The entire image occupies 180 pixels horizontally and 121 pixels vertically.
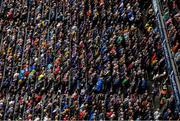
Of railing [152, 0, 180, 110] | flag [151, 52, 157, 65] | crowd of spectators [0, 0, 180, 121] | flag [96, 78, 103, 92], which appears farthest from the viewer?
flag [96, 78, 103, 92]

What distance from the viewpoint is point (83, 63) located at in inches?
1646

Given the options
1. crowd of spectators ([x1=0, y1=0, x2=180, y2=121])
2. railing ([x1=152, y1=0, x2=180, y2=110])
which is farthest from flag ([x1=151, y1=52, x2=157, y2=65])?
railing ([x1=152, y1=0, x2=180, y2=110])

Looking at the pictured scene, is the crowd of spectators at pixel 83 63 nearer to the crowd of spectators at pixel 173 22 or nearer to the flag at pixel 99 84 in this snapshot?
the flag at pixel 99 84

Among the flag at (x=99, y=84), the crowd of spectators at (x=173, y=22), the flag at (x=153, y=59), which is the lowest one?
the flag at (x=99, y=84)

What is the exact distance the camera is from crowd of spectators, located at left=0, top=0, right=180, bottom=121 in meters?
37.0

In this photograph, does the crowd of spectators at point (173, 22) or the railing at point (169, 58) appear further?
the crowd of spectators at point (173, 22)

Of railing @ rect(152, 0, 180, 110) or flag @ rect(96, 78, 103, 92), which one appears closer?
railing @ rect(152, 0, 180, 110)

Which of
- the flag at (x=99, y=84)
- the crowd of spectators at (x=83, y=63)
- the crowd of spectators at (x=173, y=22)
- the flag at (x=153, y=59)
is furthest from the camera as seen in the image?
the flag at (x=99, y=84)

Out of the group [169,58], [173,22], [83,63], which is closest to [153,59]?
[169,58]

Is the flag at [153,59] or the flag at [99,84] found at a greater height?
the flag at [153,59]

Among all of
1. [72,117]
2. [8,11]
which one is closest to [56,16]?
[8,11]

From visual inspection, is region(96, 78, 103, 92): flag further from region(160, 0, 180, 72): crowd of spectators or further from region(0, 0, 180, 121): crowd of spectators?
region(160, 0, 180, 72): crowd of spectators

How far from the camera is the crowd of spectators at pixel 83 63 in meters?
37.0

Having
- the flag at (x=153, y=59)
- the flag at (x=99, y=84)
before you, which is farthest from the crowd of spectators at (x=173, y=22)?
the flag at (x=99, y=84)
